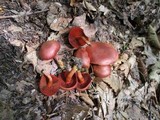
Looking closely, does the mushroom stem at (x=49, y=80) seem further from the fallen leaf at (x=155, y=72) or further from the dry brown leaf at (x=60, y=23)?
the fallen leaf at (x=155, y=72)

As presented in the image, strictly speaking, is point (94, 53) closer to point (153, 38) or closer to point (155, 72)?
point (155, 72)

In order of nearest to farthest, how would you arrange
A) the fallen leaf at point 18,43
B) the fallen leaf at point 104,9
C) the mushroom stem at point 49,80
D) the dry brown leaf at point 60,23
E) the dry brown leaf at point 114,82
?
1. the mushroom stem at point 49,80
2. the fallen leaf at point 18,43
3. the dry brown leaf at point 114,82
4. the dry brown leaf at point 60,23
5. the fallen leaf at point 104,9

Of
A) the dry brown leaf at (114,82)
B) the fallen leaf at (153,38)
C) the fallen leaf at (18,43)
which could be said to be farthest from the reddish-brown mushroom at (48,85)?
the fallen leaf at (153,38)

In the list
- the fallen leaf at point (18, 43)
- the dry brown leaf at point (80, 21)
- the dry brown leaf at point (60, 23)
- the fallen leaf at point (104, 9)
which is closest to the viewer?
the fallen leaf at point (18, 43)

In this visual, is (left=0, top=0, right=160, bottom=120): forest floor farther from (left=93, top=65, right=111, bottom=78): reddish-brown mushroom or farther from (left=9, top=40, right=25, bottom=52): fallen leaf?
(left=93, top=65, right=111, bottom=78): reddish-brown mushroom

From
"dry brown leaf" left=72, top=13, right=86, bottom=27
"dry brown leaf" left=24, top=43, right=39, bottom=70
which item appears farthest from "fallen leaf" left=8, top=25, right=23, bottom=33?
"dry brown leaf" left=72, top=13, right=86, bottom=27
